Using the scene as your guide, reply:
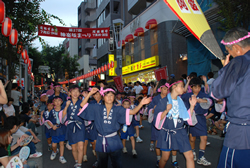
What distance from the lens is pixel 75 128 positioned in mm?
4844

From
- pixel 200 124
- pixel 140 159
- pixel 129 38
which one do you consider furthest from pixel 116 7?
pixel 200 124

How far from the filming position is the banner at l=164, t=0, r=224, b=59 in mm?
3217

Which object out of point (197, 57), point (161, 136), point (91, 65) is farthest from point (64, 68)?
point (161, 136)

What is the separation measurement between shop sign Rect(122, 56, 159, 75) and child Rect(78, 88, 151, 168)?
47.5ft

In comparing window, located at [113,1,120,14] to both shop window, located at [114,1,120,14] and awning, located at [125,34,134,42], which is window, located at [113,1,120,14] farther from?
awning, located at [125,34,134,42]

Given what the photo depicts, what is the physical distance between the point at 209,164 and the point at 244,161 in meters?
3.21

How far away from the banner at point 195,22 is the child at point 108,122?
1.35 metres

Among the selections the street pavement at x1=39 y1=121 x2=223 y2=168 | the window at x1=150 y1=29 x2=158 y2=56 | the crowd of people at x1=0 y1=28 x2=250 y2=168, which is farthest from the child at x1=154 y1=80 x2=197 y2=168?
the window at x1=150 y1=29 x2=158 y2=56

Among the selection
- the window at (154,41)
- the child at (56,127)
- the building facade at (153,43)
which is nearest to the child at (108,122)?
the child at (56,127)

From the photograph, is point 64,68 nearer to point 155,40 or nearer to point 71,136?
point 155,40

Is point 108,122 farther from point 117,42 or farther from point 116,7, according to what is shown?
point 116,7

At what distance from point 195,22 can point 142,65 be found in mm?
16438

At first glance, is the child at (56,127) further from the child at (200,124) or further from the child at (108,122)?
the child at (200,124)

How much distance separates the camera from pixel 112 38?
29.1m
